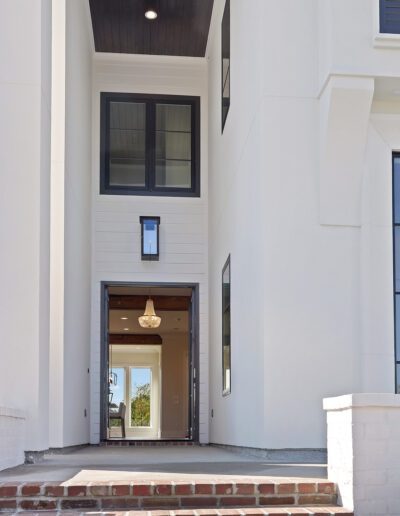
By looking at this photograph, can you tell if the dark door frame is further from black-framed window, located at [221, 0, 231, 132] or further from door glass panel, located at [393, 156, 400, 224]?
door glass panel, located at [393, 156, 400, 224]

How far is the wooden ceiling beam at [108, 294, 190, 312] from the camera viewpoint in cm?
1281

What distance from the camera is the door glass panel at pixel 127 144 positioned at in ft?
33.1

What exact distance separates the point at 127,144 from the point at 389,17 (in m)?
5.13

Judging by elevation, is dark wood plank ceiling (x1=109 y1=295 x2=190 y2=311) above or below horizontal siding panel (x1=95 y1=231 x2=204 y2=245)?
below

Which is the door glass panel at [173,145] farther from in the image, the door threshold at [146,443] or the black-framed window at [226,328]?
the door threshold at [146,443]

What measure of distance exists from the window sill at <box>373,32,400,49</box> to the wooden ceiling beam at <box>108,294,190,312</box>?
24.7 ft

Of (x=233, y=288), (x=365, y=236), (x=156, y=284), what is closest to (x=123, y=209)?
(x=156, y=284)

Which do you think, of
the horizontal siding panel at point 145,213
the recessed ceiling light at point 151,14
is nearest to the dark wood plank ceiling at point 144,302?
the horizontal siding panel at point 145,213

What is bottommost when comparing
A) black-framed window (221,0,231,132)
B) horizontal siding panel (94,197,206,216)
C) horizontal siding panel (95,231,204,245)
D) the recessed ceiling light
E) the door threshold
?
the door threshold

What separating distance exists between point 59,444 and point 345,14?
4084mm

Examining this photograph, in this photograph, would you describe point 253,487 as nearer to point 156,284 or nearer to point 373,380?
point 373,380

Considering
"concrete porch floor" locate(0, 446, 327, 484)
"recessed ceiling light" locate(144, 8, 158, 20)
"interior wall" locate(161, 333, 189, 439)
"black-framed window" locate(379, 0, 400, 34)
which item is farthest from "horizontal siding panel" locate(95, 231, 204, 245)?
"interior wall" locate(161, 333, 189, 439)

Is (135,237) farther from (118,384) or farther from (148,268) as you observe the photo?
(118,384)

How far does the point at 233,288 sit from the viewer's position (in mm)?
7312
